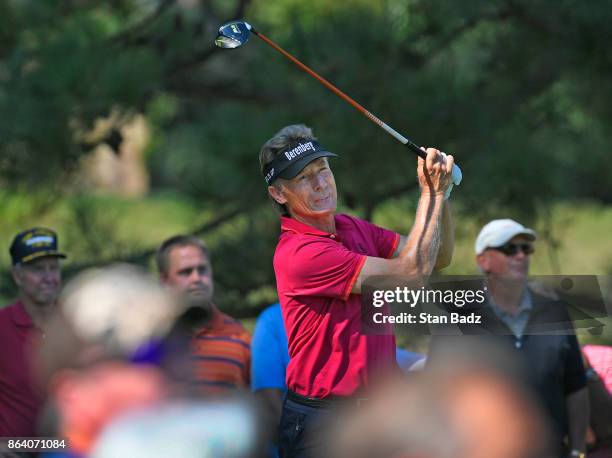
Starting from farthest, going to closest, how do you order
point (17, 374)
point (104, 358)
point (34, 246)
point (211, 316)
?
1. point (34, 246)
2. point (17, 374)
3. point (211, 316)
4. point (104, 358)

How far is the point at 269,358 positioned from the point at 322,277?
1373 mm

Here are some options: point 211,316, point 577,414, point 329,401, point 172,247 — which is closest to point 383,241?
point 329,401

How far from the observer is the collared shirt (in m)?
3.69

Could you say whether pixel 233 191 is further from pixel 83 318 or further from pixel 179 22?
pixel 83 318

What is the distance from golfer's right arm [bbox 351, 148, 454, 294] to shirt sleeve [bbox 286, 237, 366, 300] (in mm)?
27

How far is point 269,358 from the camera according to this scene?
4.45m

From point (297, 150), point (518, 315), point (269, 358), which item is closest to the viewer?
point (297, 150)

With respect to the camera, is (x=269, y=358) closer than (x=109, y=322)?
No

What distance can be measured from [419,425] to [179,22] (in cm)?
445

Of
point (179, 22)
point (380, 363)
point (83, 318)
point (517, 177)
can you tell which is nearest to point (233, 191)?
point (179, 22)

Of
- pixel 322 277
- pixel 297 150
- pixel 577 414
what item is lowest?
pixel 577 414

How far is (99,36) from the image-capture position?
595 cm

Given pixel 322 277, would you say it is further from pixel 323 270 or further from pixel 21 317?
pixel 21 317

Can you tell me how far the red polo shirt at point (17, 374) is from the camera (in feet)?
13.3
